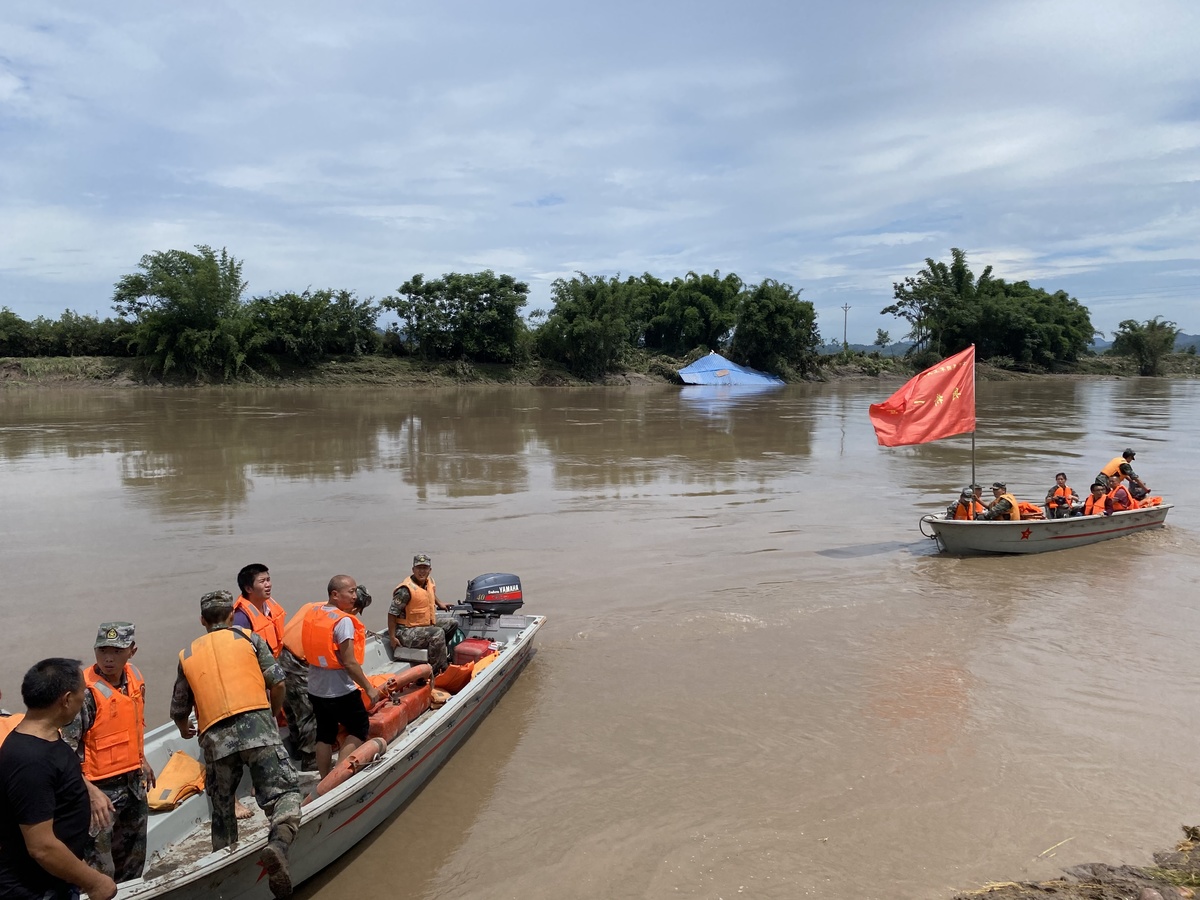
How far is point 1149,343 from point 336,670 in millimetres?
82479

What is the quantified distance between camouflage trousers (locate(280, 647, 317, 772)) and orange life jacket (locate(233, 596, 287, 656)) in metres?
0.16

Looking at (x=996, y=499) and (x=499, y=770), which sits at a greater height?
(x=996, y=499)

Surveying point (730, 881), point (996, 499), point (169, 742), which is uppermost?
point (996, 499)

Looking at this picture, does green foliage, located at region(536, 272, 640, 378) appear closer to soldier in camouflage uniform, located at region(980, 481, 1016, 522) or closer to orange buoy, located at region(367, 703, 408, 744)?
soldier in camouflage uniform, located at region(980, 481, 1016, 522)

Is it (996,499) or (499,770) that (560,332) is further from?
(499,770)

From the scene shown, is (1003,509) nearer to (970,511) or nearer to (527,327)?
(970,511)

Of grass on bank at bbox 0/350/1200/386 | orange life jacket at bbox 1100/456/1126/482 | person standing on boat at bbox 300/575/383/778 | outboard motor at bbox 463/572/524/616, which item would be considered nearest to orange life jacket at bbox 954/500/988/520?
orange life jacket at bbox 1100/456/1126/482

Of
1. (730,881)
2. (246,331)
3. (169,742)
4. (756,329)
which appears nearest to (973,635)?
(730,881)

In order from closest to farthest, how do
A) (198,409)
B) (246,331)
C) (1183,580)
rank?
1. (1183,580)
2. (198,409)
3. (246,331)

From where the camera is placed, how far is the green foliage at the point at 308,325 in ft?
147

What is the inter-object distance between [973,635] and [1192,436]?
22.1m

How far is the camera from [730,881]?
452cm

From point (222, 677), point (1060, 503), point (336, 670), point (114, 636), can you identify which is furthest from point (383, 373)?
point (114, 636)

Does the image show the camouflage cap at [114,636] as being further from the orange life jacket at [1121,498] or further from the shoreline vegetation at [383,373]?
the shoreline vegetation at [383,373]
